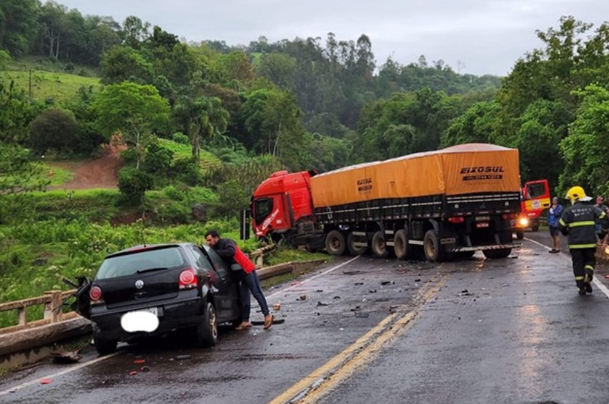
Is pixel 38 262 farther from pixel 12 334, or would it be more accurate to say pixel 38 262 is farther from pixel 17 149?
pixel 12 334

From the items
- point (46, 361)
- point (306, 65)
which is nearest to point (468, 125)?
point (46, 361)

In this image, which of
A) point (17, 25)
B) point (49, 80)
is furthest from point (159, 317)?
point (17, 25)

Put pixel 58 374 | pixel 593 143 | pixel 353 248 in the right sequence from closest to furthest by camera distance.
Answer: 1. pixel 58 374
2. pixel 353 248
3. pixel 593 143

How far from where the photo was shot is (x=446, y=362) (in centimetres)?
811

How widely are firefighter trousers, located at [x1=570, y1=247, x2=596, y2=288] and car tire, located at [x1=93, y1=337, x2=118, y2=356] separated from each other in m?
7.83

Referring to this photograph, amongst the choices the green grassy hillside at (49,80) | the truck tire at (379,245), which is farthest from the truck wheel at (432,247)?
the green grassy hillside at (49,80)

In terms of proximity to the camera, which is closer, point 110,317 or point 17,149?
point 110,317

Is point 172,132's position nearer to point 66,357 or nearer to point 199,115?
point 199,115

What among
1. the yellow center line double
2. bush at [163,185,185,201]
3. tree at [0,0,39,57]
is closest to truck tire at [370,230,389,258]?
the yellow center line double

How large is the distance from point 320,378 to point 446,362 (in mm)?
1412

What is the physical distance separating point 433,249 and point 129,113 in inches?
2472

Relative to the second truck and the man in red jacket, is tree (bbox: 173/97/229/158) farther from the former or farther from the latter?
the man in red jacket

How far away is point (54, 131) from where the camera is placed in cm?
8250

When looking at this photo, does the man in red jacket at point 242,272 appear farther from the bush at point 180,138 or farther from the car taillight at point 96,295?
the bush at point 180,138
